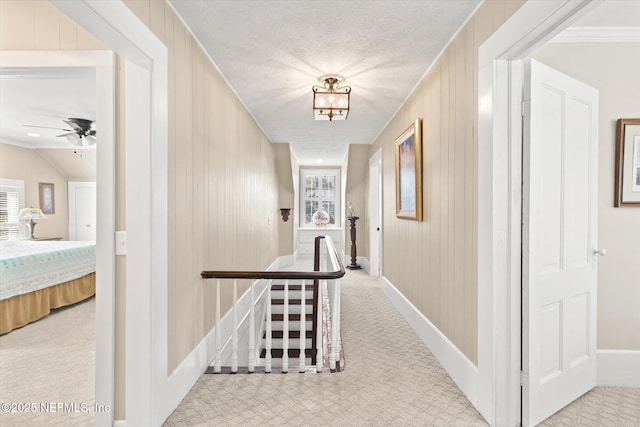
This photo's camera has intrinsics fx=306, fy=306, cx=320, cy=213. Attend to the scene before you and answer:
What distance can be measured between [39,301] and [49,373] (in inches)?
68.5

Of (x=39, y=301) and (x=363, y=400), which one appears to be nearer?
(x=363, y=400)

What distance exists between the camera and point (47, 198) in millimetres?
6375

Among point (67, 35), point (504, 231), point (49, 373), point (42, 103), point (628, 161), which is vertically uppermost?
point (42, 103)

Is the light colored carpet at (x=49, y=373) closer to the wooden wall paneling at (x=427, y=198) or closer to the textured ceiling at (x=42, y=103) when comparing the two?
the textured ceiling at (x=42, y=103)

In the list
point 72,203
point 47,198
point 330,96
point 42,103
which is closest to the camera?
point 330,96

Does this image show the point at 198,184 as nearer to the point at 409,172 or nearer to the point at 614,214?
the point at 409,172

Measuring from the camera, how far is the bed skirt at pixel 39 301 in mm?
3223

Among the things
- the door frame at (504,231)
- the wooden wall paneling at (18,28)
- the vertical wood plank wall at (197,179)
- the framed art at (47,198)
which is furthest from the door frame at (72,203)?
the door frame at (504,231)

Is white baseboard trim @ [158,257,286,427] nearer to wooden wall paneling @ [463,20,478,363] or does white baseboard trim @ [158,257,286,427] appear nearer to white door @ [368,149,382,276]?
wooden wall paneling @ [463,20,478,363]

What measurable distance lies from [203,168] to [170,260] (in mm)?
839

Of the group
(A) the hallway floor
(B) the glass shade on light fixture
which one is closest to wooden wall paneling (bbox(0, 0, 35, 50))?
(A) the hallway floor

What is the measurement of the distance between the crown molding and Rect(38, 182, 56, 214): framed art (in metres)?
8.37

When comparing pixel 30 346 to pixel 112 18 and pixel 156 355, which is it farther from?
pixel 112 18

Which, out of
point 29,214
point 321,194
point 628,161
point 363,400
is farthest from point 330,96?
point 29,214
